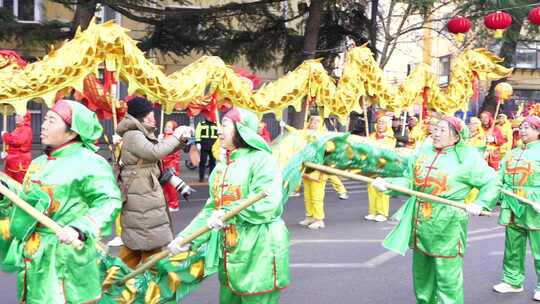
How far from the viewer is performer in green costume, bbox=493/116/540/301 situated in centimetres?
697

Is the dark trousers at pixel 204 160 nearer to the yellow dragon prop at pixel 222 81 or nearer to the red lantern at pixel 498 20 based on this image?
the yellow dragon prop at pixel 222 81

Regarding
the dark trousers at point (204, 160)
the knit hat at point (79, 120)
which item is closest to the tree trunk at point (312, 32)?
the dark trousers at point (204, 160)

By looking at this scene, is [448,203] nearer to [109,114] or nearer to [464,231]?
[464,231]

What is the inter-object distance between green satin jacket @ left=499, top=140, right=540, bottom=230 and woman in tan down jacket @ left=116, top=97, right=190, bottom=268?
336 cm

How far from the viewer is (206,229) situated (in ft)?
14.6

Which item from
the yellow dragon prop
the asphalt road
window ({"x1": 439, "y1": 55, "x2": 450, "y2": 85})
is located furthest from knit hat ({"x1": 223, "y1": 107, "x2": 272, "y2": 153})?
window ({"x1": 439, "y1": 55, "x2": 450, "y2": 85})

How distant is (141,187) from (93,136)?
5.69 feet

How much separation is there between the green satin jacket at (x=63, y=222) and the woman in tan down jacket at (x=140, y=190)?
5.13 feet

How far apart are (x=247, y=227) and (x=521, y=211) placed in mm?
3458

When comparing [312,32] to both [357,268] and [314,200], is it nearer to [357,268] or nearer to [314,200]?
[314,200]

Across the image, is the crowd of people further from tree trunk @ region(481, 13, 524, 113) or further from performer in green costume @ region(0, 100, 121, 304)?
tree trunk @ region(481, 13, 524, 113)

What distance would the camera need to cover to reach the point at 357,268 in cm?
798

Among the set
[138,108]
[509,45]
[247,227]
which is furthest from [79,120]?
[509,45]

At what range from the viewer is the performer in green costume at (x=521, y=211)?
697 cm
